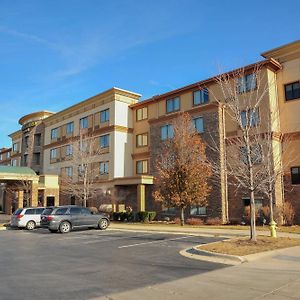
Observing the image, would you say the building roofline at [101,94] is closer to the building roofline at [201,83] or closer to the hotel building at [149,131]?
the hotel building at [149,131]

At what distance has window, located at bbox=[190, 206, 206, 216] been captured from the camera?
32375 millimetres

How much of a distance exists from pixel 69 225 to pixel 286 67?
19708mm

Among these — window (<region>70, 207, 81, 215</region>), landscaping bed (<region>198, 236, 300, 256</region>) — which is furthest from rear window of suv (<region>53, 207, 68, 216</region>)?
landscaping bed (<region>198, 236, 300, 256</region>)

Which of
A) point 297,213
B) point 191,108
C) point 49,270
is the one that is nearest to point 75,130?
point 191,108

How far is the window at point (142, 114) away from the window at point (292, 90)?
50.7 feet

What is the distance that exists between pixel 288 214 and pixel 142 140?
18.6m

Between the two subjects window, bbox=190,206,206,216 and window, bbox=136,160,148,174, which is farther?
window, bbox=136,160,148,174

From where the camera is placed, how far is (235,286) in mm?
8438

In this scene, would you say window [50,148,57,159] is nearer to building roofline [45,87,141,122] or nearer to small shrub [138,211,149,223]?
building roofline [45,87,141,122]

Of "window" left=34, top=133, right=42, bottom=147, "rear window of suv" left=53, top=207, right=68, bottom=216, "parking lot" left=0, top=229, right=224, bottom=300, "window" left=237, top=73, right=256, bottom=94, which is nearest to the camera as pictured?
"parking lot" left=0, top=229, right=224, bottom=300

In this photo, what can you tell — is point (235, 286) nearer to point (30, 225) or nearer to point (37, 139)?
point (30, 225)

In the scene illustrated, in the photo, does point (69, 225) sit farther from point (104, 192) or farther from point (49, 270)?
point (104, 192)

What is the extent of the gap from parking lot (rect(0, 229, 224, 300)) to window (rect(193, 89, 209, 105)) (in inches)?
749

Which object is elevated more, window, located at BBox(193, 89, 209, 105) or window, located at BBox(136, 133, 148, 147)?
window, located at BBox(193, 89, 209, 105)
